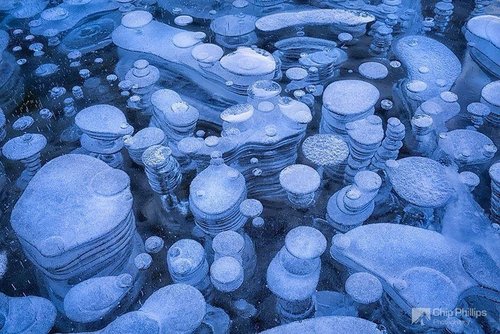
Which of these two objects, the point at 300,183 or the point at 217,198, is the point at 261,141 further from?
the point at 217,198

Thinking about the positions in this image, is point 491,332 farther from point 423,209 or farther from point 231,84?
point 231,84

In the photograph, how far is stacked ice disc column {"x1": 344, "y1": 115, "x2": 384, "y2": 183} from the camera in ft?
15.2

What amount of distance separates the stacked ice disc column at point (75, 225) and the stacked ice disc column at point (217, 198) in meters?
0.65

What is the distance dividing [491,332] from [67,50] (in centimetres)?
636

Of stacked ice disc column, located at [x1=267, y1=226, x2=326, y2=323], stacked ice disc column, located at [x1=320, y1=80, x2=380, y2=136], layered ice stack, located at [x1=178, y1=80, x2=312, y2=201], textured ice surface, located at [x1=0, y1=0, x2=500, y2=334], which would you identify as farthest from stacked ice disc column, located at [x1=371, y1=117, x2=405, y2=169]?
stacked ice disc column, located at [x1=267, y1=226, x2=326, y2=323]

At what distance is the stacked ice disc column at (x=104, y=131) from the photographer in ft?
16.1

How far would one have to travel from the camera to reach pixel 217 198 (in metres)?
4.16

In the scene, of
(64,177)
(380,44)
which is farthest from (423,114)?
(64,177)

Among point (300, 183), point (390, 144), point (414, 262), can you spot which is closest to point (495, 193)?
point (390, 144)

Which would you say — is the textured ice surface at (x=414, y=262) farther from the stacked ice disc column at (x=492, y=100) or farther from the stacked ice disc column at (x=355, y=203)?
the stacked ice disc column at (x=492, y=100)

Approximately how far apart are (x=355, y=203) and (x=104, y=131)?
2766 mm

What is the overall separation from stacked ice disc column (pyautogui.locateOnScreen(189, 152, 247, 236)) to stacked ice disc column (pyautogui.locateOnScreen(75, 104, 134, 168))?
3.97 feet

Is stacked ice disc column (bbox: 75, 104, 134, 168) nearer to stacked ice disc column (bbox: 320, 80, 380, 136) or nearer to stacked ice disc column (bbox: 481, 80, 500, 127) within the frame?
stacked ice disc column (bbox: 320, 80, 380, 136)

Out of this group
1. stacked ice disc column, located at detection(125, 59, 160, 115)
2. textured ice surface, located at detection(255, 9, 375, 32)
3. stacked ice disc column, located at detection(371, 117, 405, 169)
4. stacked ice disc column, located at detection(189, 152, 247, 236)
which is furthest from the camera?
textured ice surface, located at detection(255, 9, 375, 32)
